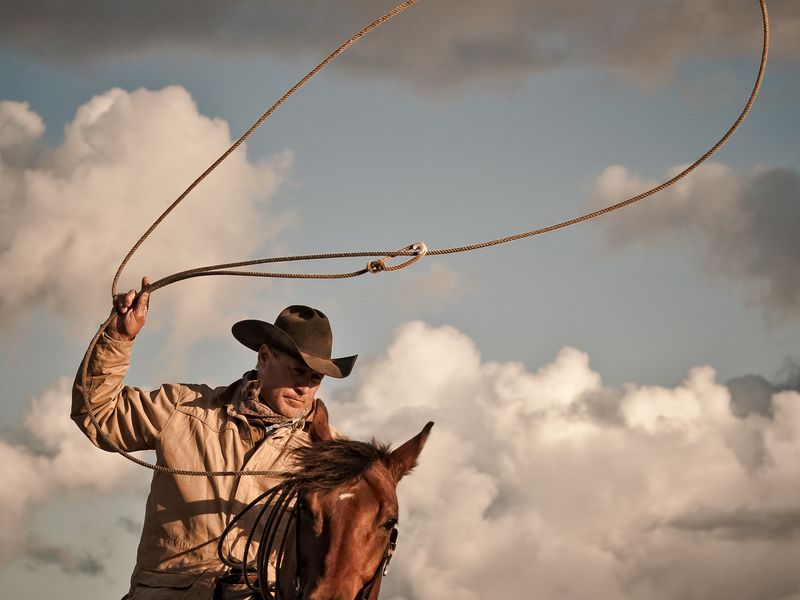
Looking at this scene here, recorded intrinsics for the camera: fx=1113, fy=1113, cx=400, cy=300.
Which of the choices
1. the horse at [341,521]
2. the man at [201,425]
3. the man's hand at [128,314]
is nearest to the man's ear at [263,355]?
the man at [201,425]

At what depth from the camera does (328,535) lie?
19.1 ft

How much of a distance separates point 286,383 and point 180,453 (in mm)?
891

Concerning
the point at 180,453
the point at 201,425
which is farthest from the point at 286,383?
the point at 180,453

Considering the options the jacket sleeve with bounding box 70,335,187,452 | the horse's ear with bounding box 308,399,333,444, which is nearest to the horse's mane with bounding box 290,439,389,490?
the horse's ear with bounding box 308,399,333,444

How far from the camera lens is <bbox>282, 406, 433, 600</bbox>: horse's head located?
5746mm

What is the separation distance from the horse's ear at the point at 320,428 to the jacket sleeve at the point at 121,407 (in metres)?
1.64

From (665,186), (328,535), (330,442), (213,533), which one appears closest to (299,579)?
(328,535)

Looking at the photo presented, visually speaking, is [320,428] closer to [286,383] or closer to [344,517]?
[344,517]

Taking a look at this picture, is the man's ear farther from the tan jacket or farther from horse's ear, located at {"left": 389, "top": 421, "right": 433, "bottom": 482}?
horse's ear, located at {"left": 389, "top": 421, "right": 433, "bottom": 482}

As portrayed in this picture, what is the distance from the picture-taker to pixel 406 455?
638 cm

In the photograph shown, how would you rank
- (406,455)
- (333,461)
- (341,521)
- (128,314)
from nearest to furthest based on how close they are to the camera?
1. (341,521)
2. (333,461)
3. (406,455)
4. (128,314)

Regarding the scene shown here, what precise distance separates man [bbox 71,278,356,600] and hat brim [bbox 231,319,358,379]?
1 cm

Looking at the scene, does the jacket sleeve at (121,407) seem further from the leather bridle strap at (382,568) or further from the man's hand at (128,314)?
the leather bridle strap at (382,568)

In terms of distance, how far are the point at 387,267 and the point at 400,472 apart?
1700 millimetres
